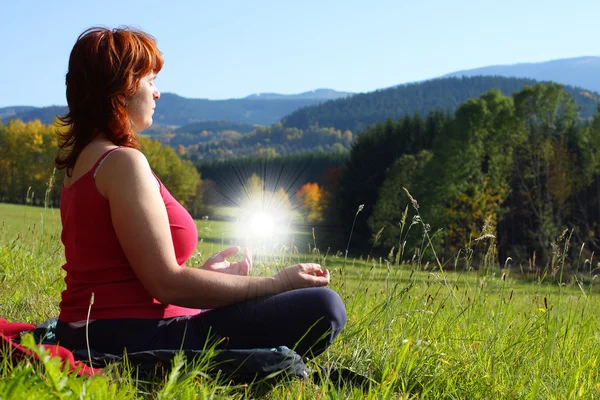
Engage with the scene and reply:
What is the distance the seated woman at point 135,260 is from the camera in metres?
2.43

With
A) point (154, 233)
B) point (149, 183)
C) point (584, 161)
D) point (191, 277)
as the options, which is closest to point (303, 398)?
point (191, 277)

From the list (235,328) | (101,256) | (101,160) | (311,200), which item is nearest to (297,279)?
(235,328)

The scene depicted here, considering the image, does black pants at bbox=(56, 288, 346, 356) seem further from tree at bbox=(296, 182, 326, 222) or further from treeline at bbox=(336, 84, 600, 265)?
tree at bbox=(296, 182, 326, 222)

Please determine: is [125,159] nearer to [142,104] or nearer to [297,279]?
[142,104]

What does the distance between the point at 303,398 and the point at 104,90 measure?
1.39m

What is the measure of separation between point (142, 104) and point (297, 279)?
935mm

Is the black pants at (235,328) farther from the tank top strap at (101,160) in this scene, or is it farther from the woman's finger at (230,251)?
the tank top strap at (101,160)

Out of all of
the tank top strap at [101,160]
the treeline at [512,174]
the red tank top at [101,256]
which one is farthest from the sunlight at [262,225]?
the treeline at [512,174]

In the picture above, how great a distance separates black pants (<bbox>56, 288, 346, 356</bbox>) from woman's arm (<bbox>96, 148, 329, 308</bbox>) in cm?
15

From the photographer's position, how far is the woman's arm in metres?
2.40

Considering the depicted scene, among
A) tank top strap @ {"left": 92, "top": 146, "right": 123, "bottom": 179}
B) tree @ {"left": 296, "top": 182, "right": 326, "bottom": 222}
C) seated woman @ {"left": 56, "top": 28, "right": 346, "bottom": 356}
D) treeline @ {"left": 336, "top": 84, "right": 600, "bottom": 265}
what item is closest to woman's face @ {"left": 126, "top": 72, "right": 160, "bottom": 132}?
seated woman @ {"left": 56, "top": 28, "right": 346, "bottom": 356}

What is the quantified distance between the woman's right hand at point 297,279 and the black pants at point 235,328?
0.08ft

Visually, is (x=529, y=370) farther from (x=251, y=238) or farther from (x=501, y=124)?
(x=501, y=124)

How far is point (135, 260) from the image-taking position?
2.45 m
